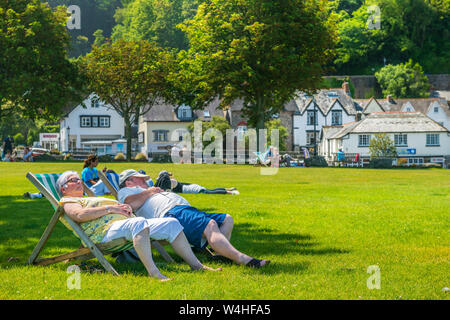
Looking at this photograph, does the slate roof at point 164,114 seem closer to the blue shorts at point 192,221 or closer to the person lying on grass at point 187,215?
the person lying on grass at point 187,215

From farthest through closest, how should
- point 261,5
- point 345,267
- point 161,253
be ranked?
1. point 261,5
2. point 161,253
3. point 345,267

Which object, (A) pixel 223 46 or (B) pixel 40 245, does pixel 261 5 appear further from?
(B) pixel 40 245

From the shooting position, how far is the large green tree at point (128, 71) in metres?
53.8

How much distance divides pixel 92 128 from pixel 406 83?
182ft

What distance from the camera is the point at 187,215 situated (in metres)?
6.76

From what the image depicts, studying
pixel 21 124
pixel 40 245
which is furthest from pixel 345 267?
pixel 21 124

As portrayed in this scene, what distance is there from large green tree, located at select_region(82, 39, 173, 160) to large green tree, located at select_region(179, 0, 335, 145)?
9.69 meters

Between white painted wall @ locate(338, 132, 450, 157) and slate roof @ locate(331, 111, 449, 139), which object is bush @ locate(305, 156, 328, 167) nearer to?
white painted wall @ locate(338, 132, 450, 157)

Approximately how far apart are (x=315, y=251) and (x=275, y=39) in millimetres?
36114

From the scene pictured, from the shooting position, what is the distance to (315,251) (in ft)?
24.7

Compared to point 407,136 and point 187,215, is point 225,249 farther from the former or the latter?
point 407,136

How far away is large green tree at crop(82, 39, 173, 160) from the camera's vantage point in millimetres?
53750

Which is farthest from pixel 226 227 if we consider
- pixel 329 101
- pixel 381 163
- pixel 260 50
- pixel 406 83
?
pixel 406 83

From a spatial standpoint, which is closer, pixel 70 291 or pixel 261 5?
pixel 70 291
